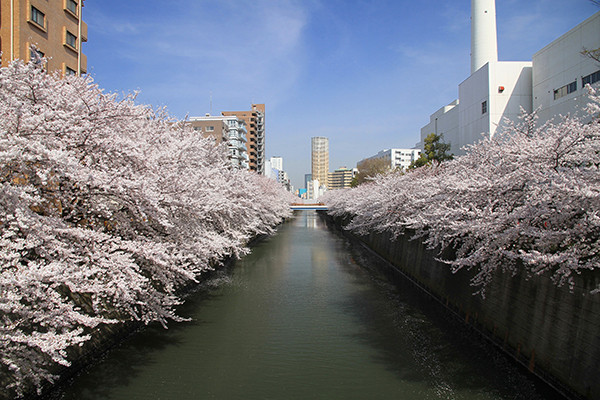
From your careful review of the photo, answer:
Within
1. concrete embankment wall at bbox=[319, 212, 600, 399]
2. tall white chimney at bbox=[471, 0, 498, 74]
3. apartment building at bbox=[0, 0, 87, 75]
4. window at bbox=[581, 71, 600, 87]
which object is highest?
tall white chimney at bbox=[471, 0, 498, 74]

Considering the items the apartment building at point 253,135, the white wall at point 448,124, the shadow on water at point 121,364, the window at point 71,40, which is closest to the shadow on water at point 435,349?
the shadow on water at point 121,364

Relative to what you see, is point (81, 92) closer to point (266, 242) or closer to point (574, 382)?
point (574, 382)

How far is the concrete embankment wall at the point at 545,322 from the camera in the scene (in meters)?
6.87

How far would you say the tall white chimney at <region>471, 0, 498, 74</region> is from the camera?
4122 centimetres

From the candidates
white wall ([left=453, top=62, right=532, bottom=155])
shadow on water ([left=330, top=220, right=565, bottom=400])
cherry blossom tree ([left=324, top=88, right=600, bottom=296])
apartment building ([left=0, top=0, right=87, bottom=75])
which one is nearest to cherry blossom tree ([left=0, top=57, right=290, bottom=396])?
shadow on water ([left=330, top=220, right=565, bottom=400])

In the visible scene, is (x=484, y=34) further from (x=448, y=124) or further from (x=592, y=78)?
(x=592, y=78)

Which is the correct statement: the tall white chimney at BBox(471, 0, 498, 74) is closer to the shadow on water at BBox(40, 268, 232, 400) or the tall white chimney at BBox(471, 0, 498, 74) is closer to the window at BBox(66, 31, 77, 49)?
the window at BBox(66, 31, 77, 49)

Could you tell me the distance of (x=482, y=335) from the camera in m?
10.8

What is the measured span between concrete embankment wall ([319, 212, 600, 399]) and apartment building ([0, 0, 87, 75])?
20056 mm

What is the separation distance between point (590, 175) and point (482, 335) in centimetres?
595

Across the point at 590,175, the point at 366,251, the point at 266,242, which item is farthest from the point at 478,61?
the point at 590,175

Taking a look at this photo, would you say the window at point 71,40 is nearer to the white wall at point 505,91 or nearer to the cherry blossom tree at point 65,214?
the cherry blossom tree at point 65,214

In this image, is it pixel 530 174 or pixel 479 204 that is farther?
pixel 479 204

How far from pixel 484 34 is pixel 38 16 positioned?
4096cm
